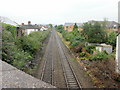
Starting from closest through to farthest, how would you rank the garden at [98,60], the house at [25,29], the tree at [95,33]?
the garden at [98,60] → the house at [25,29] → the tree at [95,33]

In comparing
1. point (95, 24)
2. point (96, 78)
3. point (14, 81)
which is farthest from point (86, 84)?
point (95, 24)

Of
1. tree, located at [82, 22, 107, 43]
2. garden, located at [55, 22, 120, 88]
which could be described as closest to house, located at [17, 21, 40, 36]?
garden, located at [55, 22, 120, 88]

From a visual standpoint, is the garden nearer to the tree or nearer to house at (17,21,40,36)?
the tree

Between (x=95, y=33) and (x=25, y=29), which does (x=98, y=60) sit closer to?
(x=95, y=33)

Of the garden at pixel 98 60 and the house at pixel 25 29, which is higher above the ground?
the house at pixel 25 29

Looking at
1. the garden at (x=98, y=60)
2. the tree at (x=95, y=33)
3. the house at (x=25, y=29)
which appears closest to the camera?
the garden at (x=98, y=60)

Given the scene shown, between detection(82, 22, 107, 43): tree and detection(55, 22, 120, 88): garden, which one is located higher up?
detection(82, 22, 107, 43): tree

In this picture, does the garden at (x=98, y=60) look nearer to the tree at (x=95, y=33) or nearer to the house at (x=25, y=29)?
the tree at (x=95, y=33)

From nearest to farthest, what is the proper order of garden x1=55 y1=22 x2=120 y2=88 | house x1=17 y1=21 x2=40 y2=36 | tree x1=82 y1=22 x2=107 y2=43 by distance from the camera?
1. garden x1=55 y1=22 x2=120 y2=88
2. house x1=17 y1=21 x2=40 y2=36
3. tree x1=82 y1=22 x2=107 y2=43

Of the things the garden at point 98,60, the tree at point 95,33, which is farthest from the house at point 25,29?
the tree at point 95,33

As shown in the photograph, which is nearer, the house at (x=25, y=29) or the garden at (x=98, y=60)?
the garden at (x=98, y=60)

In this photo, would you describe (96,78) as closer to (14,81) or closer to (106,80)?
(106,80)

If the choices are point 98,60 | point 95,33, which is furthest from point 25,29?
point 98,60

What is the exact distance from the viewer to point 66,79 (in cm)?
922
